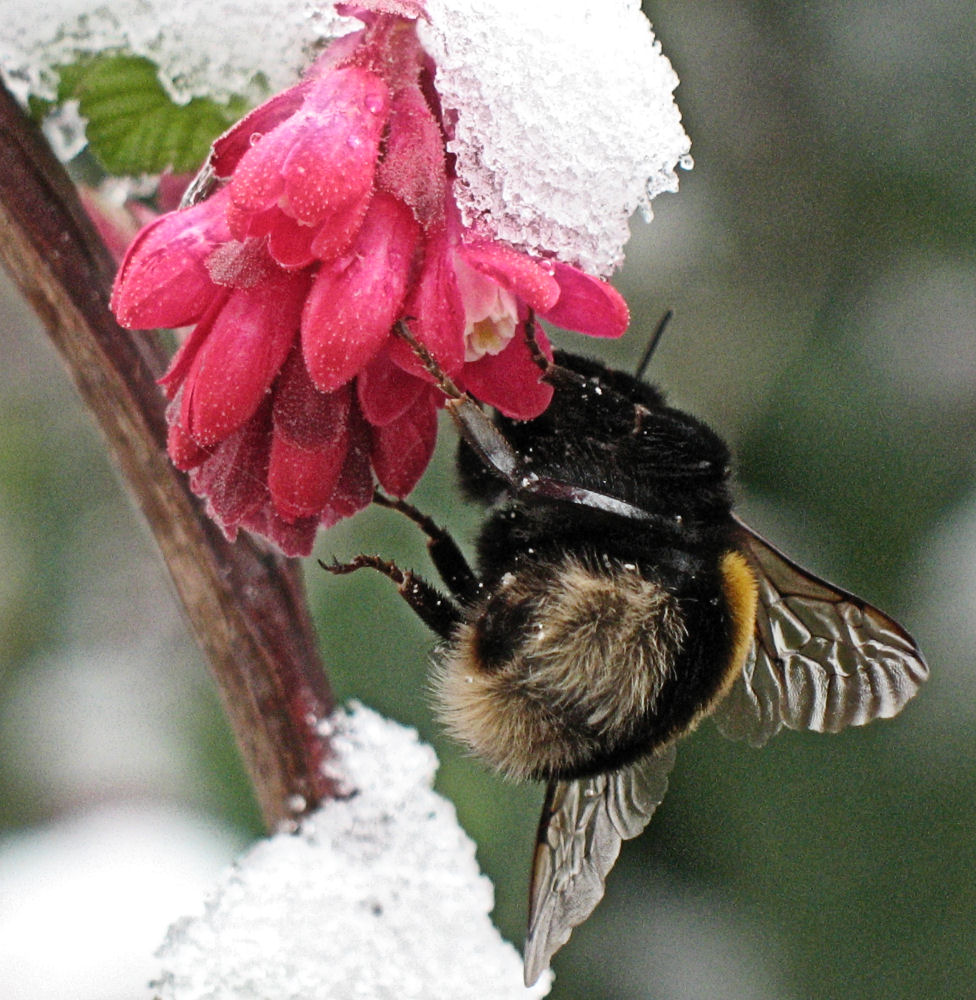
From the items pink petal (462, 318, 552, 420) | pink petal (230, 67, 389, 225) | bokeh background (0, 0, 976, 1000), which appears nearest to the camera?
pink petal (230, 67, 389, 225)

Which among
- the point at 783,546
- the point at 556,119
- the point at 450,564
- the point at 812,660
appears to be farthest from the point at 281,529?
the point at 783,546

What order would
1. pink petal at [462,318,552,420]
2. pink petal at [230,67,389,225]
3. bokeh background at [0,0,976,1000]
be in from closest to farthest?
1. pink petal at [230,67,389,225]
2. pink petal at [462,318,552,420]
3. bokeh background at [0,0,976,1000]

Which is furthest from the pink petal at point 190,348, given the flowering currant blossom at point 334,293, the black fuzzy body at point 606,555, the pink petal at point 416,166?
the black fuzzy body at point 606,555

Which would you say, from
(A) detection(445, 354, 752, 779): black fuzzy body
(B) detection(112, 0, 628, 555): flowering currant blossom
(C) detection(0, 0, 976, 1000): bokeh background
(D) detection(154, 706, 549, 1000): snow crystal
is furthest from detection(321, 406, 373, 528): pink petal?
(C) detection(0, 0, 976, 1000): bokeh background

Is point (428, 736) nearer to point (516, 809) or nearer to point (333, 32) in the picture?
point (516, 809)

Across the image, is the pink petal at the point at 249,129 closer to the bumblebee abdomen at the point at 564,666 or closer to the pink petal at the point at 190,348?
the pink petal at the point at 190,348

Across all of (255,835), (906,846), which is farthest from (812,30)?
(255,835)

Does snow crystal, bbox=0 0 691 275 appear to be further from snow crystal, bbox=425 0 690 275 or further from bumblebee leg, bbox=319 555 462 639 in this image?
bumblebee leg, bbox=319 555 462 639
